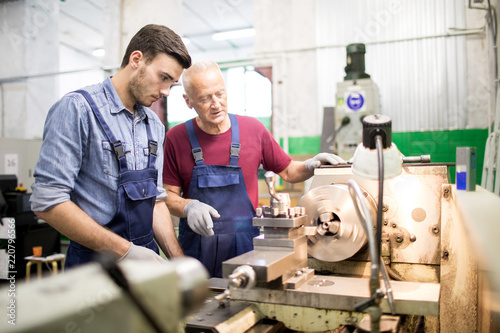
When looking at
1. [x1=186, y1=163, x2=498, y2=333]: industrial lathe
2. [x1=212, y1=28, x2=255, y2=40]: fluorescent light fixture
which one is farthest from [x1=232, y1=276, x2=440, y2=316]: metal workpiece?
[x1=212, y1=28, x2=255, y2=40]: fluorescent light fixture

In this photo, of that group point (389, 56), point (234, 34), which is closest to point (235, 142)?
point (389, 56)

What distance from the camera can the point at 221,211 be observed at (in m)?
1.62

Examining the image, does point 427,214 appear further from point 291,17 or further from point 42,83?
point 42,83

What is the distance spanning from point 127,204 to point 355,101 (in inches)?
103

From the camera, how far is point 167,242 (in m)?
1.43

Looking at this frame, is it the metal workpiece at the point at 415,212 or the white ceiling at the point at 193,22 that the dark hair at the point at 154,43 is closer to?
the metal workpiece at the point at 415,212

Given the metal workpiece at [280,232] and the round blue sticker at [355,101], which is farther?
the round blue sticker at [355,101]

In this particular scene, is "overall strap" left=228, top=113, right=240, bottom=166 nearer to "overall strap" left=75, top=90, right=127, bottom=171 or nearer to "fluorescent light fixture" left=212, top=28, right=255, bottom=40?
"overall strap" left=75, top=90, right=127, bottom=171

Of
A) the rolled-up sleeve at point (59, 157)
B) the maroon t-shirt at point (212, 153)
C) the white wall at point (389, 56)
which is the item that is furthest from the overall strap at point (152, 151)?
the white wall at point (389, 56)

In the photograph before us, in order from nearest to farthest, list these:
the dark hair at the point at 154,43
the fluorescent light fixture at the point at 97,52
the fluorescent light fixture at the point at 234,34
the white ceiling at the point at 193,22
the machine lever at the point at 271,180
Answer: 1. the machine lever at the point at 271,180
2. the dark hair at the point at 154,43
3. the white ceiling at the point at 193,22
4. the fluorescent light fixture at the point at 234,34
5. the fluorescent light fixture at the point at 97,52

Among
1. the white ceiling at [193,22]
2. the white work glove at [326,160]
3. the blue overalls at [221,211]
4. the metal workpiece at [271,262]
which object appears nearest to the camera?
the metal workpiece at [271,262]

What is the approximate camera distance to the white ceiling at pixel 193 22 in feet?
17.8

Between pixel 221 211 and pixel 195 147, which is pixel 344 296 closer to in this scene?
pixel 221 211

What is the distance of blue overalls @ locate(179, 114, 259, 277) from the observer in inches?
62.7
